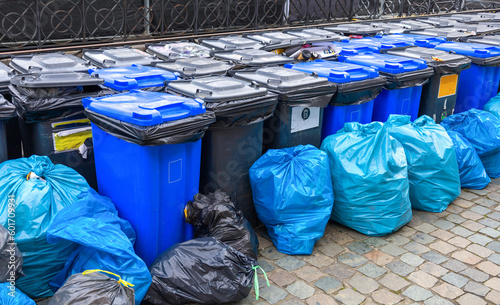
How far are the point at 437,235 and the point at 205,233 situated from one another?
2.00 m

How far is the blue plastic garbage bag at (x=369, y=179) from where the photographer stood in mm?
3844

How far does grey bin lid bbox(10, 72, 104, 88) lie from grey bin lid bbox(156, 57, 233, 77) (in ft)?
2.81

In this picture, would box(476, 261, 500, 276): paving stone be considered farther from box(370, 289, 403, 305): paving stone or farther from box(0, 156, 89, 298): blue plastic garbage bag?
box(0, 156, 89, 298): blue plastic garbage bag

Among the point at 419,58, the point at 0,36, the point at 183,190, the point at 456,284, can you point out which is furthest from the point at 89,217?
the point at 0,36

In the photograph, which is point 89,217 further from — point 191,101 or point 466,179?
point 466,179

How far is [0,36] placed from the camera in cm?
634

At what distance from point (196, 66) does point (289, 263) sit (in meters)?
1.92

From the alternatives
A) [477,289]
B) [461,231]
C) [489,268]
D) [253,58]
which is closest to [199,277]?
[477,289]

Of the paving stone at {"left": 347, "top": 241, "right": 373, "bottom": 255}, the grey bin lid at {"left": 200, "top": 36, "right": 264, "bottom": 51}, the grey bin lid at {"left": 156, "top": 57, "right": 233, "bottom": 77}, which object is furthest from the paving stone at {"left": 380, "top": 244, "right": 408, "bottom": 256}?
the grey bin lid at {"left": 200, "top": 36, "right": 264, "bottom": 51}

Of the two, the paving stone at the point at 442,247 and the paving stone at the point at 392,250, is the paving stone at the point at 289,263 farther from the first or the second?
the paving stone at the point at 442,247

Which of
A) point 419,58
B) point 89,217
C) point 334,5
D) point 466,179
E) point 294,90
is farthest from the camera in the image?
point 334,5

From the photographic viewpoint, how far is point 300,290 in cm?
333

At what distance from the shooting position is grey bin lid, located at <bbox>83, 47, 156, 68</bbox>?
452 cm

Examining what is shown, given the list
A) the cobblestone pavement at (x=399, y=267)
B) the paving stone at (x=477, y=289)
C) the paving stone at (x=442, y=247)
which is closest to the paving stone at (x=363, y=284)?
the cobblestone pavement at (x=399, y=267)
